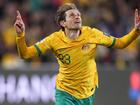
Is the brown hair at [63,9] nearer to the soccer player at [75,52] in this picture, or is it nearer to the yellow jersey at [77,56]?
the soccer player at [75,52]

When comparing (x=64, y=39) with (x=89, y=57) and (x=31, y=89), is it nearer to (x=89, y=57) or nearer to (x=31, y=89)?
(x=89, y=57)

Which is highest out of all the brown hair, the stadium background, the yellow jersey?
the brown hair

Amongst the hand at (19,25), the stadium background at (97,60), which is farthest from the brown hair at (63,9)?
the stadium background at (97,60)

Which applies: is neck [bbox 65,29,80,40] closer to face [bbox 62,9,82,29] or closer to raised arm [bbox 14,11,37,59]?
face [bbox 62,9,82,29]

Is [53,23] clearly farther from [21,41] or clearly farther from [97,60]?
[21,41]

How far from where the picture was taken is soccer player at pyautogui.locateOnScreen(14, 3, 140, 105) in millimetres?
9211

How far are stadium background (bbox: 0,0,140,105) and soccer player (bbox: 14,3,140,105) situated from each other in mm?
5496

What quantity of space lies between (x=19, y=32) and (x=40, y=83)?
20.3 ft

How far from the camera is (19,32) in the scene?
29.3ft

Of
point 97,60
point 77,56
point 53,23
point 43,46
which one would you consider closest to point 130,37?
point 77,56

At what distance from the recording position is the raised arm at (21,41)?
8.87 metres

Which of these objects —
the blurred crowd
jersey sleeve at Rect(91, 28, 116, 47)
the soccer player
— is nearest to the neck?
the soccer player

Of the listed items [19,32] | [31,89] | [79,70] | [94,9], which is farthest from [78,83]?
[94,9]

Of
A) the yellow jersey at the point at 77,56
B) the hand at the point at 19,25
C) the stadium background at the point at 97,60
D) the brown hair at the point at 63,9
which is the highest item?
the brown hair at the point at 63,9
